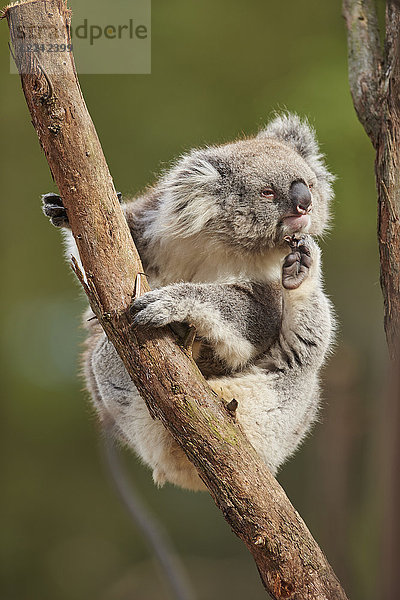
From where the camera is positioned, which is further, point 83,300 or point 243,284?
point 83,300

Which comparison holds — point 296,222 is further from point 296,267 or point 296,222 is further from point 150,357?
point 150,357

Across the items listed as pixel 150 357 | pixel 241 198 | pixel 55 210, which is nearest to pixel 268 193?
pixel 241 198

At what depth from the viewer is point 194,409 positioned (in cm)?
219

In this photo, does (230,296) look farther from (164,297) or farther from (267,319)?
(164,297)

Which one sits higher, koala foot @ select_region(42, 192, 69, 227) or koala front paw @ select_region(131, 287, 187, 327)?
koala foot @ select_region(42, 192, 69, 227)

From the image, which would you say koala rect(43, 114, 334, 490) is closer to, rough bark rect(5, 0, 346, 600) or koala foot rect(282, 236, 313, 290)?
koala foot rect(282, 236, 313, 290)

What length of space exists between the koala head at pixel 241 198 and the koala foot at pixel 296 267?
236 mm

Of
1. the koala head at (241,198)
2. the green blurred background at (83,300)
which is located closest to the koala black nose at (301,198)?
the koala head at (241,198)

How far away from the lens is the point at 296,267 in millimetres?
2596

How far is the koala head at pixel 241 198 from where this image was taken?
2.88m

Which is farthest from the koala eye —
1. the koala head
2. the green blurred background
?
the green blurred background

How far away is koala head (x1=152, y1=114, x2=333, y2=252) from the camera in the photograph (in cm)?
288

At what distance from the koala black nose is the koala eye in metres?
0.08

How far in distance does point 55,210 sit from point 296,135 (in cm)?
135
